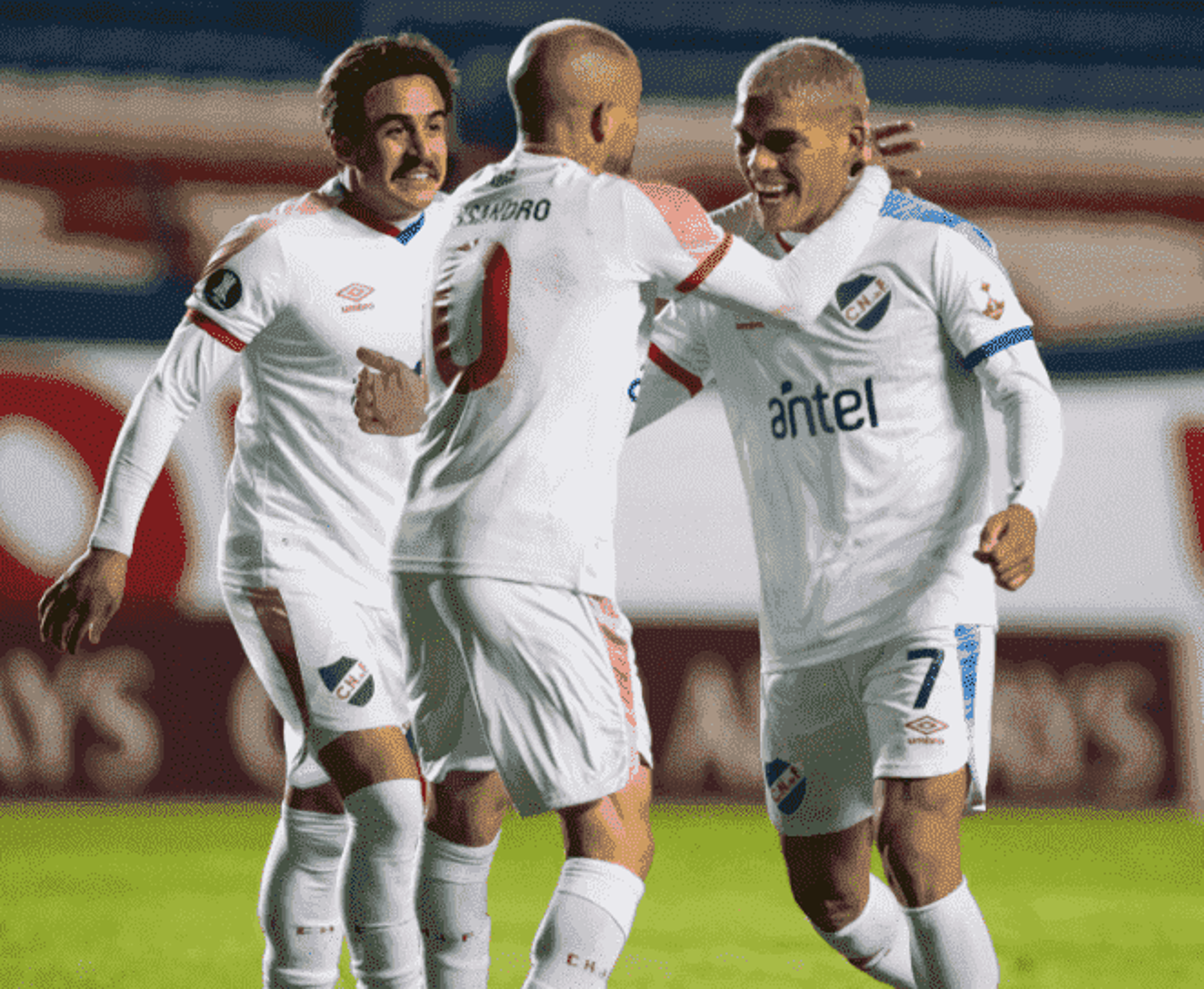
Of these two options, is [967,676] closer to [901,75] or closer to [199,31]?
[901,75]

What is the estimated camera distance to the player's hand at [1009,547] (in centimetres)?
254

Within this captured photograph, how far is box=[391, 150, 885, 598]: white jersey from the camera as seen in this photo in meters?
2.54

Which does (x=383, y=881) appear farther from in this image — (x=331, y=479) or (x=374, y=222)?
(x=374, y=222)

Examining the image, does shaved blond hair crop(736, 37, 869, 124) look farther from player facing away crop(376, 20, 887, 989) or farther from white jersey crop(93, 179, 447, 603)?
white jersey crop(93, 179, 447, 603)

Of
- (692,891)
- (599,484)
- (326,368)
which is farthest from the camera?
(692,891)

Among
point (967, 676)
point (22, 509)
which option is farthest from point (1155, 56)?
point (967, 676)

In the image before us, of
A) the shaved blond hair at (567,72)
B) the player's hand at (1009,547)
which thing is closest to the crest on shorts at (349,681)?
the shaved blond hair at (567,72)

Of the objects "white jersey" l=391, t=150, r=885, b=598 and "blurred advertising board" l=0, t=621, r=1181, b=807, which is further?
"blurred advertising board" l=0, t=621, r=1181, b=807

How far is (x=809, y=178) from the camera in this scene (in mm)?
3002

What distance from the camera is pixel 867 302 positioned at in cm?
296

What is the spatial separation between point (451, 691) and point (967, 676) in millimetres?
891

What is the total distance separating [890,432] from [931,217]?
41 cm

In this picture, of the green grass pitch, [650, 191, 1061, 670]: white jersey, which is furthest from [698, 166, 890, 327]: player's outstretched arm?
the green grass pitch

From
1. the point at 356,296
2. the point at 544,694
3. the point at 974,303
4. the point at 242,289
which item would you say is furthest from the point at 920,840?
the point at 242,289
